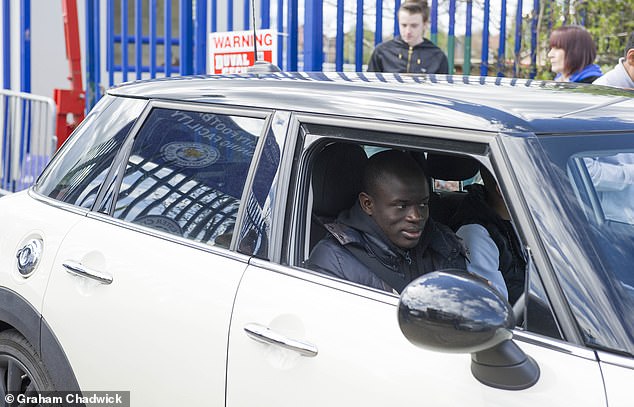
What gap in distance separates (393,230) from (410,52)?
3727 mm

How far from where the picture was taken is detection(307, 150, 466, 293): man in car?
266 cm

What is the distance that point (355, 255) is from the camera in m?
2.64

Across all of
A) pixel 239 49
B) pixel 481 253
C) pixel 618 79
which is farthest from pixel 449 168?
pixel 239 49

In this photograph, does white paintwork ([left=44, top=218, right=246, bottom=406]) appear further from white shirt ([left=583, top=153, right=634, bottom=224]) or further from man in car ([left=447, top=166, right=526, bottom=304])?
white shirt ([left=583, top=153, right=634, bottom=224])

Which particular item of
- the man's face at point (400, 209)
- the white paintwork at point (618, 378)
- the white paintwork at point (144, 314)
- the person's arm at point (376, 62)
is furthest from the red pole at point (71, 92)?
the white paintwork at point (618, 378)

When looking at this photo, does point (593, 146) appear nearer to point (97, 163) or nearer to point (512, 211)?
point (512, 211)

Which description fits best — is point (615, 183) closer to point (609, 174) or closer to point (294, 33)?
point (609, 174)

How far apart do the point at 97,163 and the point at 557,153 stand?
179 centimetres

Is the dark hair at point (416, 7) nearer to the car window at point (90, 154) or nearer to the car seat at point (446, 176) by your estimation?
the car seat at point (446, 176)

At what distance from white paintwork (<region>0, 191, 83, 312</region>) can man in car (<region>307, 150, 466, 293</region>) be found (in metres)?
1.03

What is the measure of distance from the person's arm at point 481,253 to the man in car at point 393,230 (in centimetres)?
5

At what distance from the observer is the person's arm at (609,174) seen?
2.12 meters

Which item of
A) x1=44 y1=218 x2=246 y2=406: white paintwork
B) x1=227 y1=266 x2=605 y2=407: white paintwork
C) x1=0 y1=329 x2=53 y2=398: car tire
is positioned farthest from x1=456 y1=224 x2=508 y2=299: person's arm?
x1=0 y1=329 x2=53 y2=398: car tire

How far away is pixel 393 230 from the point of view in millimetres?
2750
